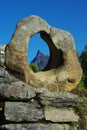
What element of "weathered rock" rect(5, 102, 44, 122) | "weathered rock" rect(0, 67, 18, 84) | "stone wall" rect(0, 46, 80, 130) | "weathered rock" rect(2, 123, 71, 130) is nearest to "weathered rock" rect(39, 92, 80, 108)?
"stone wall" rect(0, 46, 80, 130)

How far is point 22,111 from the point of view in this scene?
22.1ft

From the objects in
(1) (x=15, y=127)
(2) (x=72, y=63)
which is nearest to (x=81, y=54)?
(2) (x=72, y=63)

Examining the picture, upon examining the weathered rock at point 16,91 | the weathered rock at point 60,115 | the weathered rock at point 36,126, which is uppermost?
the weathered rock at point 16,91

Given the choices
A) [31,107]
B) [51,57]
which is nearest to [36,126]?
[31,107]

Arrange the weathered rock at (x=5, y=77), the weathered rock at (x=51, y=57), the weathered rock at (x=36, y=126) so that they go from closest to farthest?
the weathered rock at (x=36, y=126) → the weathered rock at (x=5, y=77) → the weathered rock at (x=51, y=57)

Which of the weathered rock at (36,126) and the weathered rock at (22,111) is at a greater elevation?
the weathered rock at (22,111)

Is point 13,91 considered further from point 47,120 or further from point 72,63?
point 72,63

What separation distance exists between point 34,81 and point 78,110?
0.96 metres

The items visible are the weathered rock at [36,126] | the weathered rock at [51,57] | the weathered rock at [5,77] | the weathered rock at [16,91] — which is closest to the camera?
the weathered rock at [36,126]

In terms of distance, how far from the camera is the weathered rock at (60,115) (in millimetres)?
6955

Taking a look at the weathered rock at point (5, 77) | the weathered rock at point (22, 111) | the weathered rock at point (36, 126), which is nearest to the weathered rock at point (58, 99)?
the weathered rock at point (22, 111)

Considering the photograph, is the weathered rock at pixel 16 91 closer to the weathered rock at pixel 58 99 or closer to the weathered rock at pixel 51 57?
the weathered rock at pixel 58 99

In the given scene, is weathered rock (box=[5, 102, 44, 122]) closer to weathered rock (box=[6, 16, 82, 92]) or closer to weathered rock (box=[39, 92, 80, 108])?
weathered rock (box=[39, 92, 80, 108])

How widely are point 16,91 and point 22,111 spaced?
35 cm
